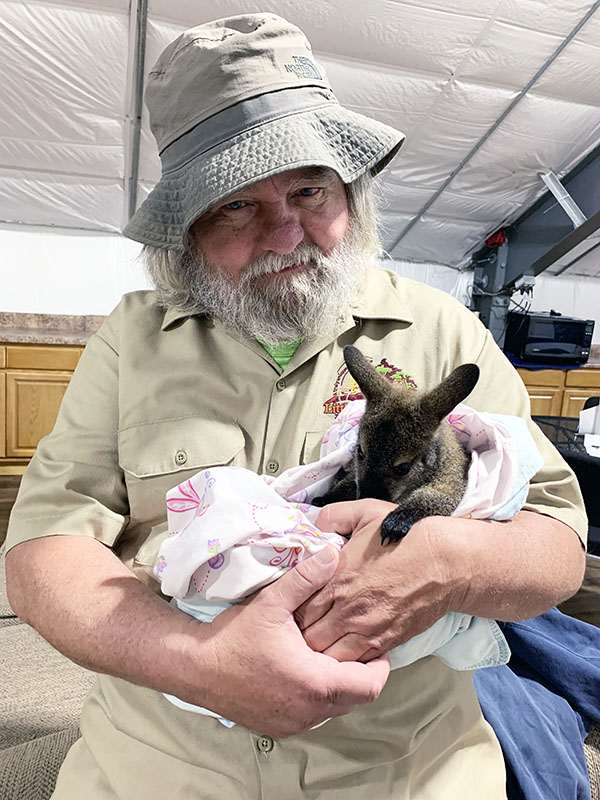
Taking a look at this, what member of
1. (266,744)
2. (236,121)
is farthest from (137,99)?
(266,744)

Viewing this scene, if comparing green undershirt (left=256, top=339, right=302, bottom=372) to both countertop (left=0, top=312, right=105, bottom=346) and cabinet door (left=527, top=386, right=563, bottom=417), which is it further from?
cabinet door (left=527, top=386, right=563, bottom=417)

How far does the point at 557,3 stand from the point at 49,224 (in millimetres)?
4747

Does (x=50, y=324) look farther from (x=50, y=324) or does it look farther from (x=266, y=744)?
(x=266, y=744)

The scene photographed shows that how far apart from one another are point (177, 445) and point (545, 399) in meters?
6.26

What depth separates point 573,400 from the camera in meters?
6.96

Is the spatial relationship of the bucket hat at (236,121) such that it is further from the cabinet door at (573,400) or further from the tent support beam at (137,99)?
the cabinet door at (573,400)

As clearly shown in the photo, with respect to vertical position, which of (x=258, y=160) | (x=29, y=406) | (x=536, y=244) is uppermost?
(x=536, y=244)

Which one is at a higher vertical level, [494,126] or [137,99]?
[494,126]

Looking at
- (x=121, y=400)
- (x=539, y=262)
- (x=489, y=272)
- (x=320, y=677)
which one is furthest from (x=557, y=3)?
(x=320, y=677)

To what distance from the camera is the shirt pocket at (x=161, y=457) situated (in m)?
1.24

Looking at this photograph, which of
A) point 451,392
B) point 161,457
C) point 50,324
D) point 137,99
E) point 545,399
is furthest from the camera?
point 545,399

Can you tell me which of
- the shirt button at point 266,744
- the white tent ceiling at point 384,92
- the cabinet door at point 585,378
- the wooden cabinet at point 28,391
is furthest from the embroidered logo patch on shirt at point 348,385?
the cabinet door at point 585,378

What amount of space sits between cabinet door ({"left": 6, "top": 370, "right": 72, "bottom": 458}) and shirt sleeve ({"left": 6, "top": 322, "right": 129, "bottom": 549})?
4.22m

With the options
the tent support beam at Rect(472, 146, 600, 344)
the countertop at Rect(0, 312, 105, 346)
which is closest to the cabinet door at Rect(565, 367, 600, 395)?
the tent support beam at Rect(472, 146, 600, 344)
